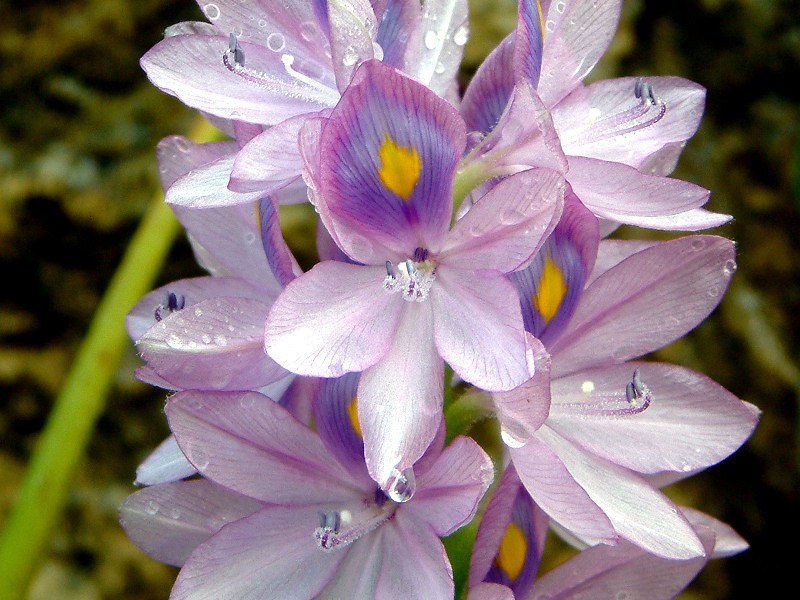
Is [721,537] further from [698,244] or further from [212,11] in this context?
[212,11]

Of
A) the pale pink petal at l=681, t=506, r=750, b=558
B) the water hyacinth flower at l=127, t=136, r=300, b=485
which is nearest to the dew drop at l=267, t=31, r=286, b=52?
the water hyacinth flower at l=127, t=136, r=300, b=485

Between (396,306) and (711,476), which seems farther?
(711,476)

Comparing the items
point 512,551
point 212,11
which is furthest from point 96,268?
point 512,551

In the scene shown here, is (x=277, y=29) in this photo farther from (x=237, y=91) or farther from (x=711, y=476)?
(x=711, y=476)

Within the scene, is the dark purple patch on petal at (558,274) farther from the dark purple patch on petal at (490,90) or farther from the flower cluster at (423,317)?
the dark purple patch on petal at (490,90)

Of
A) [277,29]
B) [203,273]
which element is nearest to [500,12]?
[203,273]

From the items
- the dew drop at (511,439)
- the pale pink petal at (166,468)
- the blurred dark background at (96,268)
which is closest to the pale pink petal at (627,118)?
the dew drop at (511,439)
